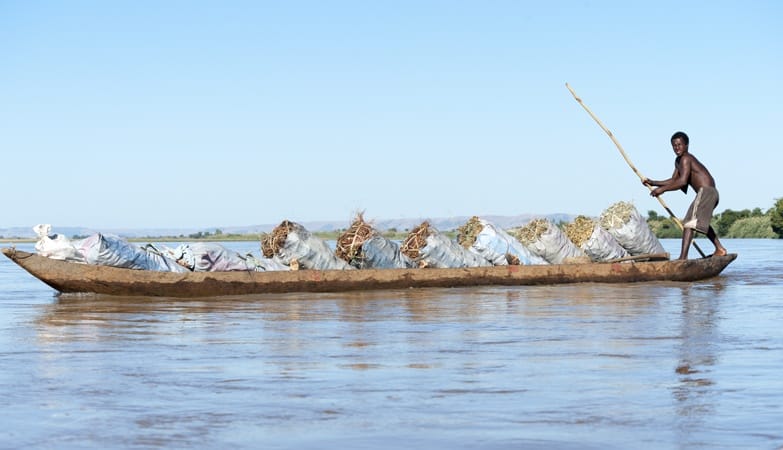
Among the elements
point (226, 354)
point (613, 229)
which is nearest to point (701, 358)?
point (226, 354)

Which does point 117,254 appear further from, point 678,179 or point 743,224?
point 743,224

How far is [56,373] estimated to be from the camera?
582 centimetres

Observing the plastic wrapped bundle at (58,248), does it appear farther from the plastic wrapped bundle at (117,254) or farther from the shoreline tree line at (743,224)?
the shoreline tree line at (743,224)

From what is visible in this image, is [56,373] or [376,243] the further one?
[376,243]

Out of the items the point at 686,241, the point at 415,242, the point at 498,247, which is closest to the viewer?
the point at 415,242

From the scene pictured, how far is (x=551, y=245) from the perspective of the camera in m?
14.3

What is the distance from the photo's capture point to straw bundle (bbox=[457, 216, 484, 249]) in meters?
A: 14.3

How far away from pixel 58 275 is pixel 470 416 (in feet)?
25.4

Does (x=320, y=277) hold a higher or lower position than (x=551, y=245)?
lower

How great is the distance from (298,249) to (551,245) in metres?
3.72

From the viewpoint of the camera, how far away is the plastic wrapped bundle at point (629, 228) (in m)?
14.9

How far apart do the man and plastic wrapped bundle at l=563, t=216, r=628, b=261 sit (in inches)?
34.9

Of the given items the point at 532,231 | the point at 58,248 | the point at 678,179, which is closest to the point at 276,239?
the point at 58,248

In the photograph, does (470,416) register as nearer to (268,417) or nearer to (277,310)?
(268,417)
